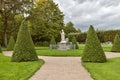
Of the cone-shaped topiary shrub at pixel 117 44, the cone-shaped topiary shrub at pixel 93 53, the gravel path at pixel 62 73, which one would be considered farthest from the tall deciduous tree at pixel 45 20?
the gravel path at pixel 62 73

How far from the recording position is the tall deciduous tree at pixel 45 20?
48528 mm

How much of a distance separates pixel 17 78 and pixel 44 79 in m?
1.24

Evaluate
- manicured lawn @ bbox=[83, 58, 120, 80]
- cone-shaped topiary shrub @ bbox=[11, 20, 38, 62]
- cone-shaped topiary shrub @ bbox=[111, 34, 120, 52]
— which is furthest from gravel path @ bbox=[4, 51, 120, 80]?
cone-shaped topiary shrub @ bbox=[111, 34, 120, 52]

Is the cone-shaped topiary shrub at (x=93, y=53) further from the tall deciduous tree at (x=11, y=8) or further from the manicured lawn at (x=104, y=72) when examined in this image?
the tall deciduous tree at (x=11, y=8)

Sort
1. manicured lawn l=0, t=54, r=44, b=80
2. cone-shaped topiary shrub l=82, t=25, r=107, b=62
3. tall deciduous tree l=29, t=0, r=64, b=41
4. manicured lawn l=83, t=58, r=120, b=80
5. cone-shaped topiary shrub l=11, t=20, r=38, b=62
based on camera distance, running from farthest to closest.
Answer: tall deciduous tree l=29, t=0, r=64, b=41 < cone-shaped topiary shrub l=11, t=20, r=38, b=62 < cone-shaped topiary shrub l=82, t=25, r=107, b=62 < manicured lawn l=0, t=54, r=44, b=80 < manicured lawn l=83, t=58, r=120, b=80

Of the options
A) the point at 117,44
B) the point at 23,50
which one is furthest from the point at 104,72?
the point at 117,44

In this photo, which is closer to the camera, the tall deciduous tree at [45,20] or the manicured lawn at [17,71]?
the manicured lawn at [17,71]

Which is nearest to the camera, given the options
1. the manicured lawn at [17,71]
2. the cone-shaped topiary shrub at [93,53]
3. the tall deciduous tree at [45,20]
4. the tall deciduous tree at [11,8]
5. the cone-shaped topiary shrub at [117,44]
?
the manicured lawn at [17,71]

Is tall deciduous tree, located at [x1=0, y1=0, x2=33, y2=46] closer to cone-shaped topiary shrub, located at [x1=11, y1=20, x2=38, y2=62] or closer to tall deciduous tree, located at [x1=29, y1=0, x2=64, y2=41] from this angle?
tall deciduous tree, located at [x1=29, y1=0, x2=64, y2=41]

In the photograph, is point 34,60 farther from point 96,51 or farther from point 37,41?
point 37,41

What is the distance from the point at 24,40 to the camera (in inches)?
742

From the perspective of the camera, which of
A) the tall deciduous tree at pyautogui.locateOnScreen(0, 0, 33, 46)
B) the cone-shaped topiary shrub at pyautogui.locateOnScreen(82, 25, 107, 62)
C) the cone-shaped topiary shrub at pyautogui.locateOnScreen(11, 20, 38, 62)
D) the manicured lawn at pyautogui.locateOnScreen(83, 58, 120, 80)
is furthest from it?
the tall deciduous tree at pyautogui.locateOnScreen(0, 0, 33, 46)

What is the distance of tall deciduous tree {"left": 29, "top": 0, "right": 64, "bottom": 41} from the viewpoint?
159 feet

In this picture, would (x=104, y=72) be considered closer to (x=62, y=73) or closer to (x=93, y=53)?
(x=62, y=73)
